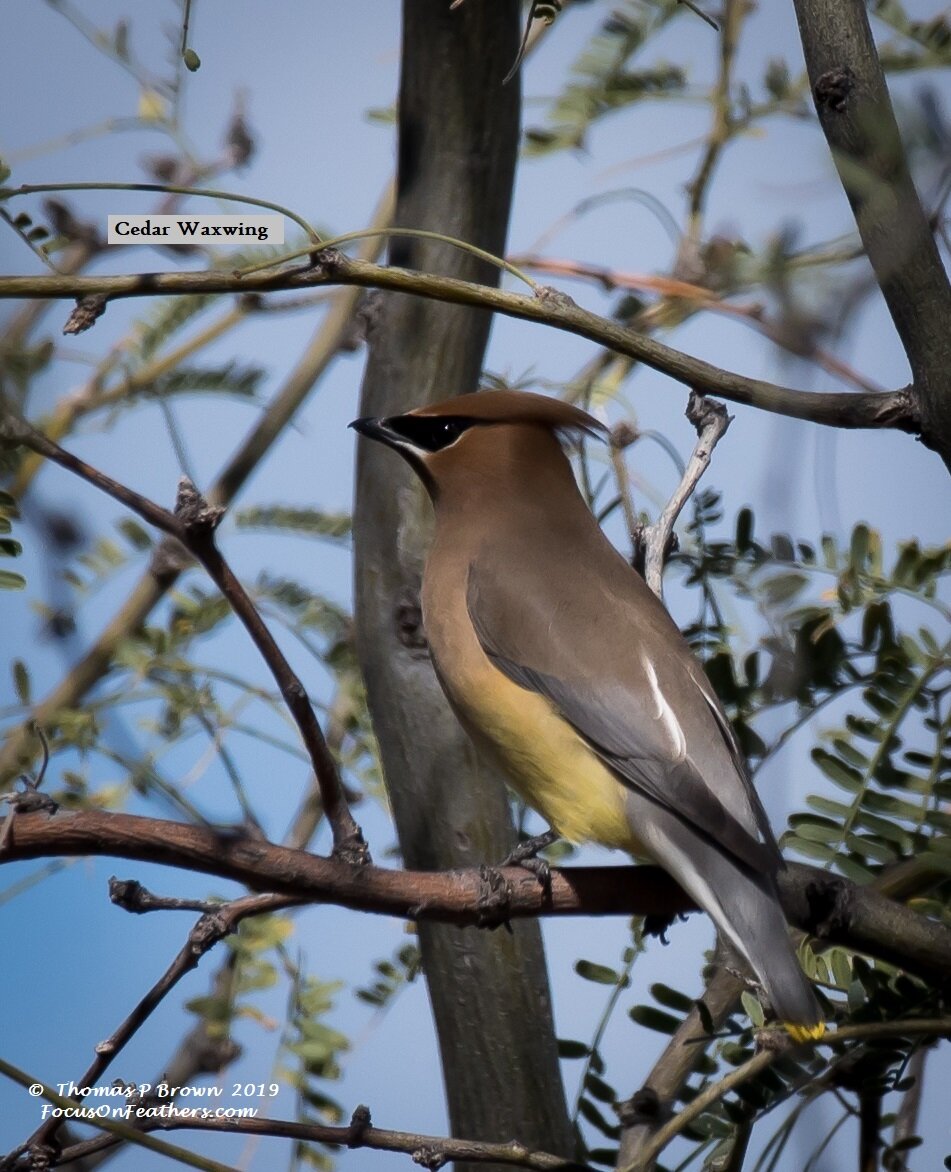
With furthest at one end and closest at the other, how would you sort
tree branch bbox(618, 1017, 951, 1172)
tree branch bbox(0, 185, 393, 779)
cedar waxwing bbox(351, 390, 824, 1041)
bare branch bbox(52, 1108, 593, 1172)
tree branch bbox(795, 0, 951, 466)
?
1. tree branch bbox(0, 185, 393, 779)
2. cedar waxwing bbox(351, 390, 824, 1041)
3. tree branch bbox(618, 1017, 951, 1172)
4. bare branch bbox(52, 1108, 593, 1172)
5. tree branch bbox(795, 0, 951, 466)

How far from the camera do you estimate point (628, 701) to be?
5.71ft

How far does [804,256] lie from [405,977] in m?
1.44

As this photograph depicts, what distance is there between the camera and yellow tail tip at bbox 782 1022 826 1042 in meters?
1.33

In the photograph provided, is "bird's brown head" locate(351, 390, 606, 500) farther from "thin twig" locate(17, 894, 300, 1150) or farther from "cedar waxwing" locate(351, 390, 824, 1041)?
"thin twig" locate(17, 894, 300, 1150)

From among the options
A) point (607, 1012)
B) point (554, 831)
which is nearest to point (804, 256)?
point (554, 831)

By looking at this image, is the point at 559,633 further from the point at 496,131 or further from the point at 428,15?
the point at 428,15

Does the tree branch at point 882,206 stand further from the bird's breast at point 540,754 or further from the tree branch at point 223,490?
the tree branch at point 223,490

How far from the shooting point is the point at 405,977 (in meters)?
2.16

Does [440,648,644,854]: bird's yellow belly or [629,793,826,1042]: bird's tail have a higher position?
[440,648,644,854]: bird's yellow belly

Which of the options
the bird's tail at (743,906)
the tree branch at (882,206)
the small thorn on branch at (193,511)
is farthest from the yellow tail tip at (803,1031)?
the small thorn on branch at (193,511)

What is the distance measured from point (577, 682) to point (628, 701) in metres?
0.07

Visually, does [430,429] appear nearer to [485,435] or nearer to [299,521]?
[485,435]

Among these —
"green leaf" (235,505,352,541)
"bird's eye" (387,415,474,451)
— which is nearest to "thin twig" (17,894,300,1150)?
"bird's eye" (387,415,474,451)

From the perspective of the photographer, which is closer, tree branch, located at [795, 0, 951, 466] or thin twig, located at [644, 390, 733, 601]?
tree branch, located at [795, 0, 951, 466]
